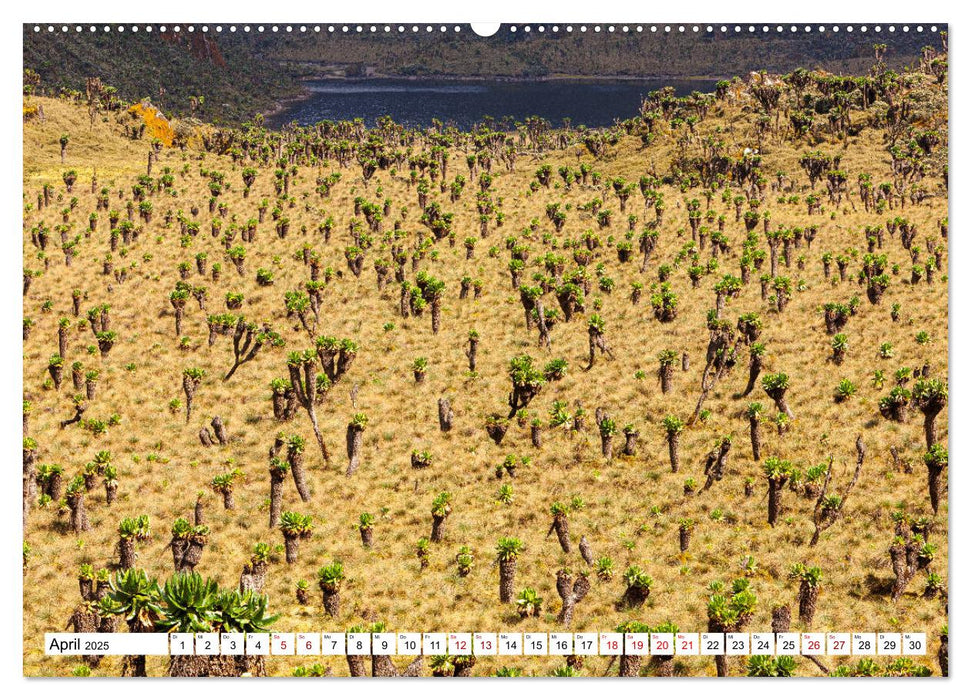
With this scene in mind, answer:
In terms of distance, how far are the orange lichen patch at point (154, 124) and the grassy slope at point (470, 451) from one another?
8075 cm

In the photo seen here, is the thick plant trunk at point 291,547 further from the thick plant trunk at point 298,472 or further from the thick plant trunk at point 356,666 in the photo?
the thick plant trunk at point 356,666

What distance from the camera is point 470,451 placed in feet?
183

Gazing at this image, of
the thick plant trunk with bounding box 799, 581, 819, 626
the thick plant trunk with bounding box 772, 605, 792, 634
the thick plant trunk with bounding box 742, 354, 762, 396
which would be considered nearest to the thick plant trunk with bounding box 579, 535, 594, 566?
the thick plant trunk with bounding box 772, 605, 792, 634

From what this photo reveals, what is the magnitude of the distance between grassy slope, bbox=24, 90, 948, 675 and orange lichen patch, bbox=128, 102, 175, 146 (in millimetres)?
80745

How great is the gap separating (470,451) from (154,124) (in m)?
140

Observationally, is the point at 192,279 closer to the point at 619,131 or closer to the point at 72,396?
the point at 72,396

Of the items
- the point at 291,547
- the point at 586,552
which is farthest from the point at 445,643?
the point at 291,547

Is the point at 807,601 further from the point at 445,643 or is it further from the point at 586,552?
the point at 445,643

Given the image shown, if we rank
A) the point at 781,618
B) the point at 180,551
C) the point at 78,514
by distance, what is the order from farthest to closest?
the point at 78,514, the point at 180,551, the point at 781,618

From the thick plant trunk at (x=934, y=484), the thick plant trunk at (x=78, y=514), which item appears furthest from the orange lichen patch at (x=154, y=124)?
the thick plant trunk at (x=934, y=484)

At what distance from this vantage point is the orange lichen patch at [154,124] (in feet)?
541

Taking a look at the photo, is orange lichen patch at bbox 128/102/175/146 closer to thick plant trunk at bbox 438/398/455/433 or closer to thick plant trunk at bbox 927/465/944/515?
thick plant trunk at bbox 438/398/455/433

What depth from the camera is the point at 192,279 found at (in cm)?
8631

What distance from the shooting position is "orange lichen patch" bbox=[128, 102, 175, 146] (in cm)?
16488
